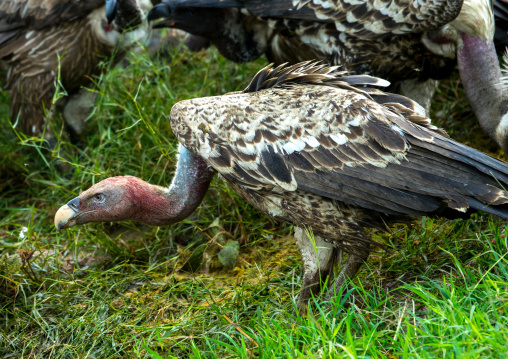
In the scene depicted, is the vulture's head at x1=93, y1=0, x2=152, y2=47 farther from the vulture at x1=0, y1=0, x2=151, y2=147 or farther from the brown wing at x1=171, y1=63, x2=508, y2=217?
the brown wing at x1=171, y1=63, x2=508, y2=217

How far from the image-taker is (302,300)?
336cm

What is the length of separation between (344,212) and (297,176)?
30 cm

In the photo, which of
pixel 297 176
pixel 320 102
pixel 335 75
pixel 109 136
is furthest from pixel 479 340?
pixel 109 136

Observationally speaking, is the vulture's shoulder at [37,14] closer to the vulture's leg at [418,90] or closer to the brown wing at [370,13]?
the brown wing at [370,13]

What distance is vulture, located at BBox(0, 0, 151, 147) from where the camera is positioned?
5.11 meters

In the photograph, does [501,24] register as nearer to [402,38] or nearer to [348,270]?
[402,38]

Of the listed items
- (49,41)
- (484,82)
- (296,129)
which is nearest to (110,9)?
(49,41)

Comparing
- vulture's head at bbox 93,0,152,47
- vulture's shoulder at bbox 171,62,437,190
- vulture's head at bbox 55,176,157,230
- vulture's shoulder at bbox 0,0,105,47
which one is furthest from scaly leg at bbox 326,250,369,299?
vulture's shoulder at bbox 0,0,105,47

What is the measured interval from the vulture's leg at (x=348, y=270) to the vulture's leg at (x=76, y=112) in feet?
9.96

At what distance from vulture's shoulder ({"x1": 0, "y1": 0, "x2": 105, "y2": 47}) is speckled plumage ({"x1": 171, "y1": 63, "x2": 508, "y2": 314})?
2227 mm

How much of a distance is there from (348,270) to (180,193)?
3.43ft

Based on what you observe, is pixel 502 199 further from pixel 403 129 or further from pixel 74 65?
pixel 74 65

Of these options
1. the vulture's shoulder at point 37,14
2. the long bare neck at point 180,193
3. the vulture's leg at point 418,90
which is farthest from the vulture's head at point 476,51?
the vulture's shoulder at point 37,14

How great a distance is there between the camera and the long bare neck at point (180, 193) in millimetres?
3527
